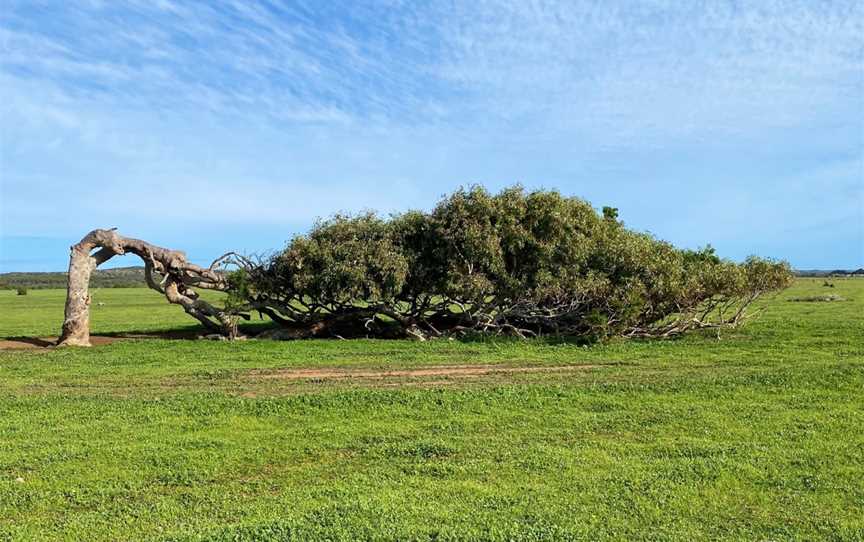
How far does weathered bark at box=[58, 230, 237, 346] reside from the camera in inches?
880

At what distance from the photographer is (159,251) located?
2458cm

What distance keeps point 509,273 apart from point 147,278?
13.9 m

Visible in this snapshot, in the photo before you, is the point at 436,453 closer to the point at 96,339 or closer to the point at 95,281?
the point at 96,339

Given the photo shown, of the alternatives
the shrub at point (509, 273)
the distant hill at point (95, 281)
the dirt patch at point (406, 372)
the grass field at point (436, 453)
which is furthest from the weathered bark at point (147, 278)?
the distant hill at point (95, 281)

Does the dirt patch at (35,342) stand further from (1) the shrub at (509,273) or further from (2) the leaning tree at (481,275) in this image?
(1) the shrub at (509,273)

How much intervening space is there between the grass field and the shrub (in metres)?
6.47

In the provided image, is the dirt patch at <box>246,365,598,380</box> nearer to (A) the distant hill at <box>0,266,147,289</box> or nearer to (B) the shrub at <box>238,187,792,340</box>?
(B) the shrub at <box>238,187,792,340</box>

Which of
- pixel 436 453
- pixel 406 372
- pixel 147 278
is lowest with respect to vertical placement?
pixel 436 453

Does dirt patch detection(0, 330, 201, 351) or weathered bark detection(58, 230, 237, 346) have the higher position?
weathered bark detection(58, 230, 237, 346)

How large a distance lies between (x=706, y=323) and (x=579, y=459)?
17725 millimetres

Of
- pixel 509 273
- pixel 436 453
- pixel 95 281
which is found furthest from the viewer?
pixel 95 281

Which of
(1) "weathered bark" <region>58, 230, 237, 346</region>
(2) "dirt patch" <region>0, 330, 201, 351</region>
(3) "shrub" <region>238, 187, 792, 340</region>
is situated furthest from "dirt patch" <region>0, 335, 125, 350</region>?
(3) "shrub" <region>238, 187, 792, 340</region>

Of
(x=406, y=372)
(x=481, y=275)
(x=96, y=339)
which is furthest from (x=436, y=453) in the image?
(x=96, y=339)

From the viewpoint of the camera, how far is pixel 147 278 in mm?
25141
